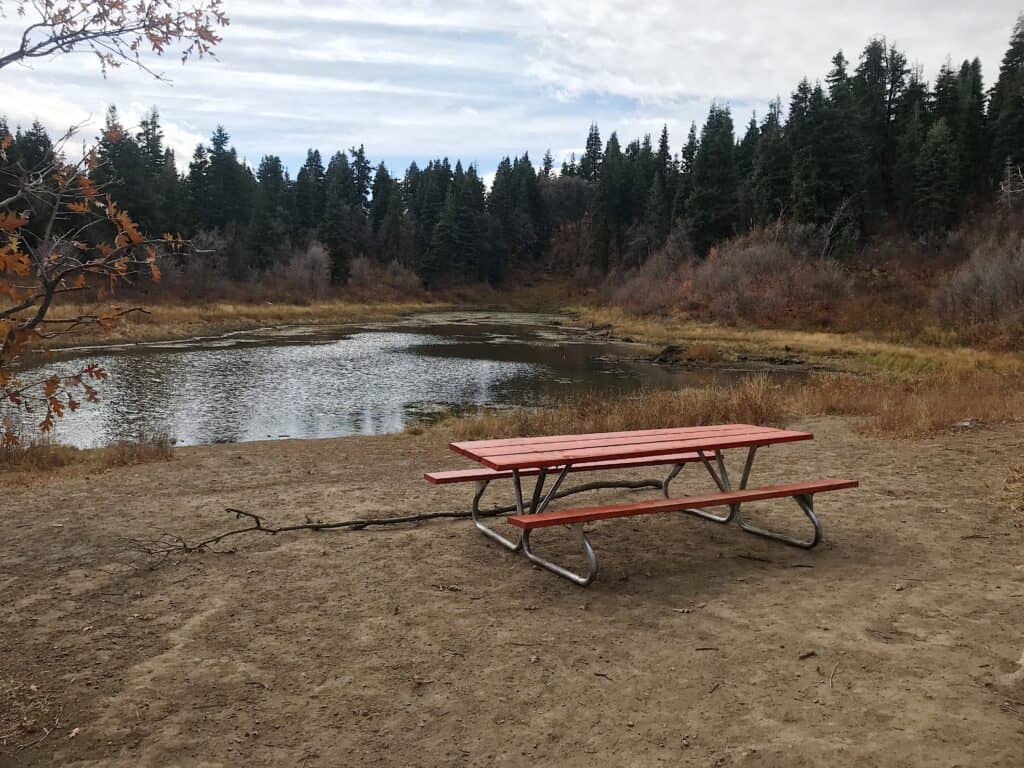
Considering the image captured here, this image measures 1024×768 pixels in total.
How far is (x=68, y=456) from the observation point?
10.6 meters

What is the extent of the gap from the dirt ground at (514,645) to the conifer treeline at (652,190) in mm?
29414

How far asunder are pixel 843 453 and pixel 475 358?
22546 mm

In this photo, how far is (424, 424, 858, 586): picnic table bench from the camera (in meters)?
4.81

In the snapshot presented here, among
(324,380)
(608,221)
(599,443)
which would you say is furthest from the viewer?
(608,221)

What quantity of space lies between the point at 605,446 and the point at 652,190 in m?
77.7

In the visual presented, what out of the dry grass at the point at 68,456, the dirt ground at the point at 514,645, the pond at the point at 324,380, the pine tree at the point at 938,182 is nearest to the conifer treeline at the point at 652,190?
the pine tree at the point at 938,182

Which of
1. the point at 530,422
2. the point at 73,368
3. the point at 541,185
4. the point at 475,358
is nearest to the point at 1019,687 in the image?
the point at 530,422

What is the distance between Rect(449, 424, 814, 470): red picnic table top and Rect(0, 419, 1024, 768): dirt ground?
78cm

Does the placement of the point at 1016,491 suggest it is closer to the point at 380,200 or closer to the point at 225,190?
the point at 225,190

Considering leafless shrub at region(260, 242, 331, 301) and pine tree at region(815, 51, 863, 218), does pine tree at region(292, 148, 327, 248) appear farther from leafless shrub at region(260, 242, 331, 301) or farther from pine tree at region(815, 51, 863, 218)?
pine tree at region(815, 51, 863, 218)

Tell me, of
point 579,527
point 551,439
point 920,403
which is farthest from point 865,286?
point 579,527

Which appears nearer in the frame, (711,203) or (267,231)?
(711,203)

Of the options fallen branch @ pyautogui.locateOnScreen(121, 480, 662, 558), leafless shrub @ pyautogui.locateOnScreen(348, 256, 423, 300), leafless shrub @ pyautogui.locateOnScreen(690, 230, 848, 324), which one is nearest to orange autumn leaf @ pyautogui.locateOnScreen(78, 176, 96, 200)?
fallen branch @ pyautogui.locateOnScreen(121, 480, 662, 558)

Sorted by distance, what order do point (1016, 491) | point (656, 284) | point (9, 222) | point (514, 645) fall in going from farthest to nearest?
1. point (656, 284)
2. point (1016, 491)
3. point (514, 645)
4. point (9, 222)
